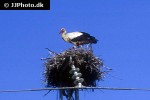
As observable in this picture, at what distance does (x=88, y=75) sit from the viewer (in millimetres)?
19812

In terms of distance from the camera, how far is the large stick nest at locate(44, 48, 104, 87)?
63.8 ft

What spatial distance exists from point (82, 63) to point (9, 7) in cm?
326

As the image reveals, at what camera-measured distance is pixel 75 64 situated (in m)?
19.6

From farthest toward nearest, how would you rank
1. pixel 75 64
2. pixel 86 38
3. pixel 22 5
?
pixel 86 38, pixel 75 64, pixel 22 5

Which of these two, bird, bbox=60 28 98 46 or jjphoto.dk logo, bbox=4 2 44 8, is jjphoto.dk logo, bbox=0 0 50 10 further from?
bird, bbox=60 28 98 46

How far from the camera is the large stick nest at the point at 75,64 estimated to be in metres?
19.5

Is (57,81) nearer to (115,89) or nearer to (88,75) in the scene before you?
(88,75)

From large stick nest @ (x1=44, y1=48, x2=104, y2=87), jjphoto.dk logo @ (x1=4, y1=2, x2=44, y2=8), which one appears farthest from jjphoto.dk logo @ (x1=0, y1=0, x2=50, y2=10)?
large stick nest @ (x1=44, y1=48, x2=104, y2=87)

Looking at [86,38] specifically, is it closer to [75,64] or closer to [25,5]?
[75,64]

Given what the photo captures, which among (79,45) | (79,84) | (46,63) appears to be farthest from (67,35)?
(79,84)

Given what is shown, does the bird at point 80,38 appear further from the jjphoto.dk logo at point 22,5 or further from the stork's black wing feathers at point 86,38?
the jjphoto.dk logo at point 22,5

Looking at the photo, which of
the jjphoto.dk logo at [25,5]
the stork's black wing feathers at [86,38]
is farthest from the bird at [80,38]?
the jjphoto.dk logo at [25,5]

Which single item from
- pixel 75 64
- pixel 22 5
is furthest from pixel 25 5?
pixel 75 64

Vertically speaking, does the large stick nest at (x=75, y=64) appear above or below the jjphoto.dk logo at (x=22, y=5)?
below
